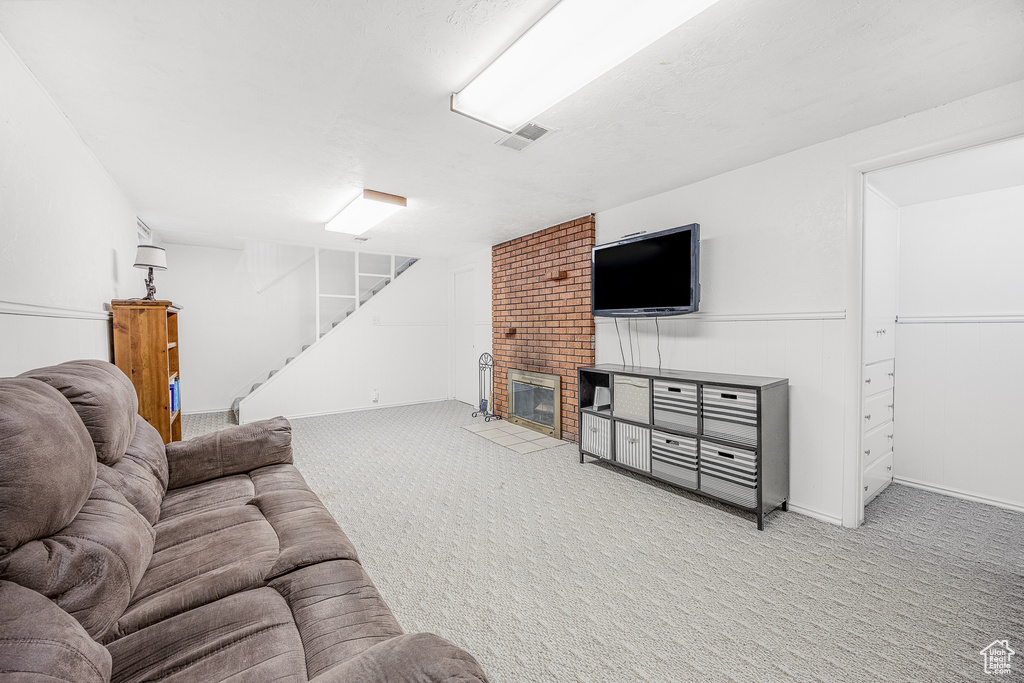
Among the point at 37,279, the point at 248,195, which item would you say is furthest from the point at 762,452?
the point at 248,195

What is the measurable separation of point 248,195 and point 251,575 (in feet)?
11.0

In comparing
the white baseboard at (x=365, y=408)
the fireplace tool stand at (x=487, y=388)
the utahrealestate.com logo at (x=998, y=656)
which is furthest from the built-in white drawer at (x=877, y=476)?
the white baseboard at (x=365, y=408)

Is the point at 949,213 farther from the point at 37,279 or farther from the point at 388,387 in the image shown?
the point at 388,387

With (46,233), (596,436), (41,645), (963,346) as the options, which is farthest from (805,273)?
(46,233)

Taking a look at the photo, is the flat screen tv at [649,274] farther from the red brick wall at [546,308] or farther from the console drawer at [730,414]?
the console drawer at [730,414]

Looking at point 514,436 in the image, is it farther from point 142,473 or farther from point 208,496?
point 142,473

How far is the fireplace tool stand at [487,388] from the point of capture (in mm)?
5652

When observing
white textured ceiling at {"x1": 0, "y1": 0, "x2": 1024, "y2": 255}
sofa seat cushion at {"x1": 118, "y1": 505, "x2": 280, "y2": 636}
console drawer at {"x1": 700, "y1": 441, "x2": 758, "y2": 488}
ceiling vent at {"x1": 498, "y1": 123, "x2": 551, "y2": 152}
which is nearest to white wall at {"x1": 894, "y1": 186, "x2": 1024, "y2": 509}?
white textured ceiling at {"x1": 0, "y1": 0, "x2": 1024, "y2": 255}

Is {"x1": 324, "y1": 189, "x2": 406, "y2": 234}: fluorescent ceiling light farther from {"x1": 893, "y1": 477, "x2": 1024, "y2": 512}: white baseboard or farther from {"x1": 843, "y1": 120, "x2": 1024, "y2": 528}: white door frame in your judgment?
{"x1": 893, "y1": 477, "x2": 1024, "y2": 512}: white baseboard

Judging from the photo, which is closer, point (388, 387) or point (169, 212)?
point (169, 212)

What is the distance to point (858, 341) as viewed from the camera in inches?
98.0

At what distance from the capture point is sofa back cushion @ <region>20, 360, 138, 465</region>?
1.38 metres

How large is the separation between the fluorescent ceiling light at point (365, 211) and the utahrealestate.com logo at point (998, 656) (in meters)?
4.17

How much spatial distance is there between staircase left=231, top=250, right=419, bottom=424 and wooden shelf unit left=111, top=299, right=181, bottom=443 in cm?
257
